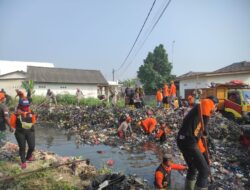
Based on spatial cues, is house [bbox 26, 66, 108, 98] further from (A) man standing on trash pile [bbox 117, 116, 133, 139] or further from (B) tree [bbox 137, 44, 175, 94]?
(A) man standing on trash pile [bbox 117, 116, 133, 139]

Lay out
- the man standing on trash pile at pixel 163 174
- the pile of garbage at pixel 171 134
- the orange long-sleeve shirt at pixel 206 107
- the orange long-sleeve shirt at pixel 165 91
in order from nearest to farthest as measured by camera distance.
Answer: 1. the orange long-sleeve shirt at pixel 206 107
2. the man standing on trash pile at pixel 163 174
3. the pile of garbage at pixel 171 134
4. the orange long-sleeve shirt at pixel 165 91

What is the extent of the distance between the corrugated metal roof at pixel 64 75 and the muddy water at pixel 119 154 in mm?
22062

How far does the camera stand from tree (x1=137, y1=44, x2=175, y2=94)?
40.0 metres

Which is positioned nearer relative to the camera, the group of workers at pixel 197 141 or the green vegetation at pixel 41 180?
the group of workers at pixel 197 141

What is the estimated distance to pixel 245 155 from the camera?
8945mm

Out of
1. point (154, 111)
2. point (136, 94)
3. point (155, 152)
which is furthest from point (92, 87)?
point (155, 152)

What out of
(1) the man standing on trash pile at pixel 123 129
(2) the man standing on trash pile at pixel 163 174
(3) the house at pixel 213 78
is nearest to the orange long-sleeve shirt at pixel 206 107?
(2) the man standing on trash pile at pixel 163 174

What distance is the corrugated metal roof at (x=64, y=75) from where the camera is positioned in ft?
115

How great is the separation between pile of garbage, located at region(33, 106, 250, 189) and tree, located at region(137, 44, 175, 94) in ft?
70.1

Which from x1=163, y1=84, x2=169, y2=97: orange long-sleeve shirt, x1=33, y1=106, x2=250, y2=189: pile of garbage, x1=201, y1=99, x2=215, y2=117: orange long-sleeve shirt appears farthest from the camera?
x1=163, y1=84, x2=169, y2=97: orange long-sleeve shirt

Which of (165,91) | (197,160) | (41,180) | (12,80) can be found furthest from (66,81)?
(197,160)

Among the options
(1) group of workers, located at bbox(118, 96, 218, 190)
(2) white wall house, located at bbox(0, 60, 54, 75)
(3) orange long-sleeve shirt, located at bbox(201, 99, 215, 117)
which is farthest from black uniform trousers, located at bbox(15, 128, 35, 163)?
(2) white wall house, located at bbox(0, 60, 54, 75)

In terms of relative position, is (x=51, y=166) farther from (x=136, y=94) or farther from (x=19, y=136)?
(x=136, y=94)

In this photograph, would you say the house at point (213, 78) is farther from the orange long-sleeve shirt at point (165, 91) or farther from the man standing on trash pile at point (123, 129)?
the man standing on trash pile at point (123, 129)
